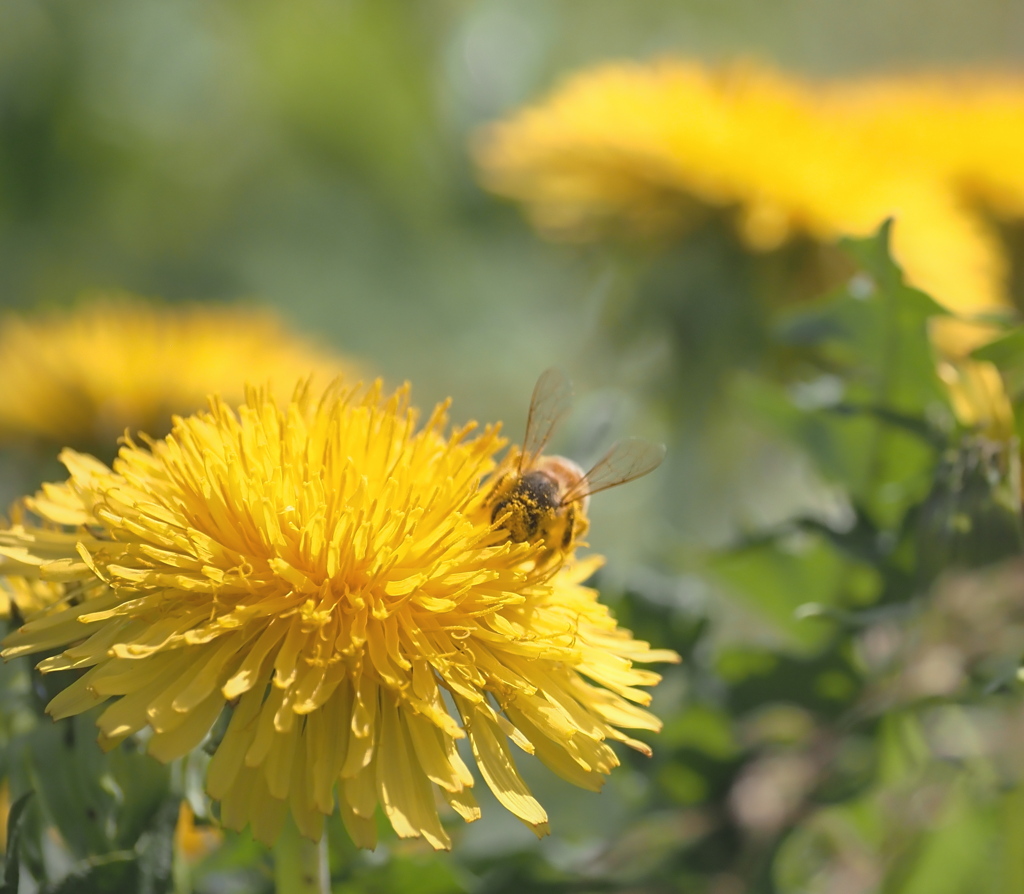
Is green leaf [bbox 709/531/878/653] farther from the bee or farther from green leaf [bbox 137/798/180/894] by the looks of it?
green leaf [bbox 137/798/180/894]

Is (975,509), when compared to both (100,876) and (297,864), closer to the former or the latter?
(297,864)

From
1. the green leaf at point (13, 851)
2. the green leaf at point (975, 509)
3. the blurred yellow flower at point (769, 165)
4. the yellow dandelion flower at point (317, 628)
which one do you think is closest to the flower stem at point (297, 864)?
the yellow dandelion flower at point (317, 628)

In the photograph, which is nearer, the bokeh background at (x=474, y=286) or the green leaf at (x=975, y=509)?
the green leaf at (x=975, y=509)

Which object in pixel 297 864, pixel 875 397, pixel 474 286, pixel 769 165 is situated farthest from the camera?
pixel 474 286

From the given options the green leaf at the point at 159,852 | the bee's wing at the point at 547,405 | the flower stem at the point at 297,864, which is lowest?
the green leaf at the point at 159,852

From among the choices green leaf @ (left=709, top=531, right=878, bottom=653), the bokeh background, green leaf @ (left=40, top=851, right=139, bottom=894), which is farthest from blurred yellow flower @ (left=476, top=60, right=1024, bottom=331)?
green leaf @ (left=40, top=851, right=139, bottom=894)

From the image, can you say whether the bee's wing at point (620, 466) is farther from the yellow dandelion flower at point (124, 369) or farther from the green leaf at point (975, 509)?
the yellow dandelion flower at point (124, 369)

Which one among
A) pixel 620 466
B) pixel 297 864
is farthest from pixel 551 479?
pixel 297 864
